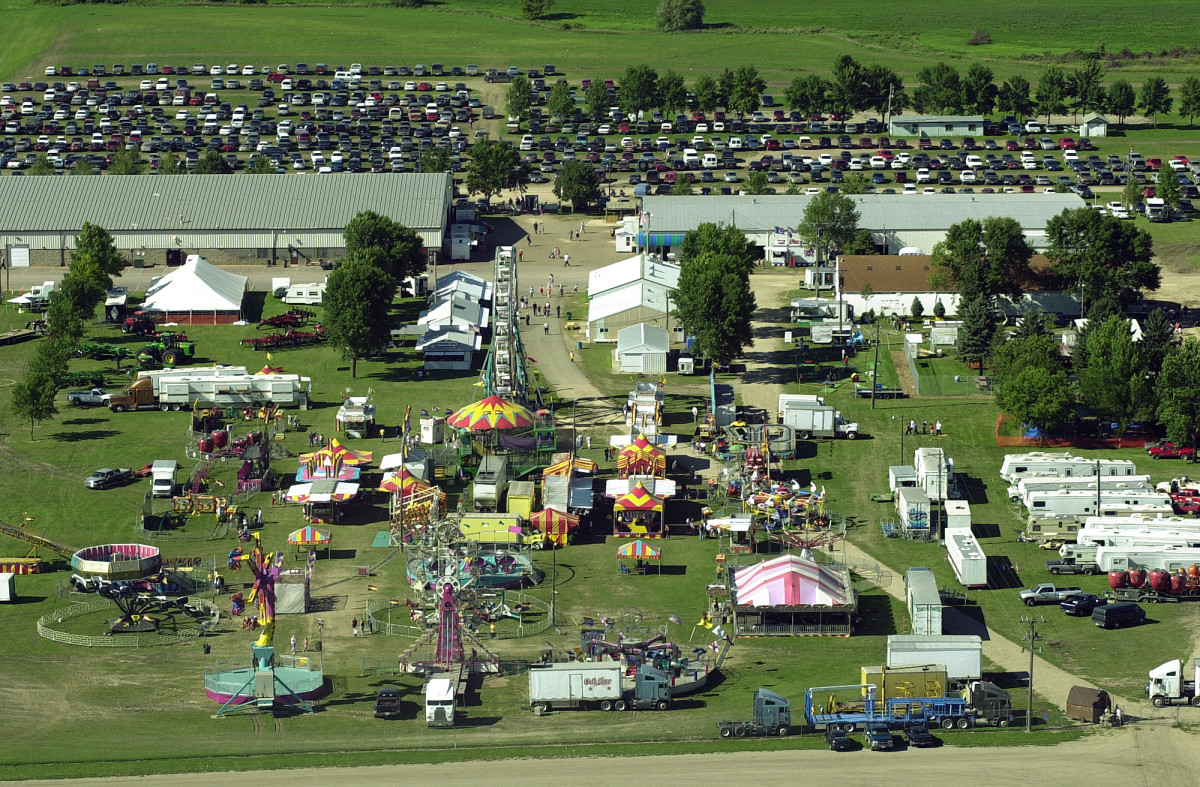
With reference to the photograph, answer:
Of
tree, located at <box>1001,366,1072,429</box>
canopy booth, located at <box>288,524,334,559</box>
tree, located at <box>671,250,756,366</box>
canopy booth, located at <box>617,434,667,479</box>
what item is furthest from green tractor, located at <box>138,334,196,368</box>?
tree, located at <box>1001,366,1072,429</box>

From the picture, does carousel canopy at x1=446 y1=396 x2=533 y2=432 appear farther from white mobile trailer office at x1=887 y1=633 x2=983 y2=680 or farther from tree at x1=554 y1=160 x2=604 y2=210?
tree at x1=554 y1=160 x2=604 y2=210

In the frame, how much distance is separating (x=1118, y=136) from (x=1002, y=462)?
9663 centimetres

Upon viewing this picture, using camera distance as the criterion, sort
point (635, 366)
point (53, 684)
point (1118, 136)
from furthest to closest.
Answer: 1. point (1118, 136)
2. point (635, 366)
3. point (53, 684)

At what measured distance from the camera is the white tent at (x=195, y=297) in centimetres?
12600

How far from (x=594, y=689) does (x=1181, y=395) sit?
4217 cm

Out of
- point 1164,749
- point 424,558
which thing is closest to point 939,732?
point 1164,749

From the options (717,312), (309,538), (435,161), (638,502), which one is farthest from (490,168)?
(309,538)

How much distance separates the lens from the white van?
427ft

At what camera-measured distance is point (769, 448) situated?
97.8 m

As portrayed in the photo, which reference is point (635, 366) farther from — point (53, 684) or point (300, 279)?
point (53, 684)

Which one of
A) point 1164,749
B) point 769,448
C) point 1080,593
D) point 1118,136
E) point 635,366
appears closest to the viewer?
point 1164,749

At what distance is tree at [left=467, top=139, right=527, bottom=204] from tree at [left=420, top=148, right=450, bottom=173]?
181 inches

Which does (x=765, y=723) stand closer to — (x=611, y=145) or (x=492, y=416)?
(x=492, y=416)

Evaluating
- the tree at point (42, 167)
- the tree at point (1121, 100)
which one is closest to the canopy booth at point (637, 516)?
the tree at point (42, 167)
